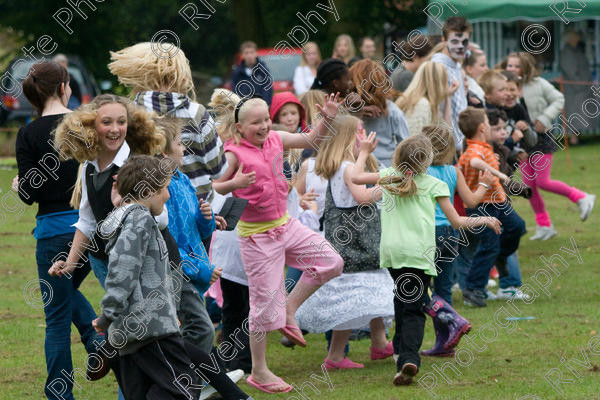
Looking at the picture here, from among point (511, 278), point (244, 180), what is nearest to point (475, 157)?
point (511, 278)

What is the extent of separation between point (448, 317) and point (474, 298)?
1.97 m

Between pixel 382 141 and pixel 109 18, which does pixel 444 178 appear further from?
pixel 109 18

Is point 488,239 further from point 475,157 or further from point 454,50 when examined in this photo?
point 454,50

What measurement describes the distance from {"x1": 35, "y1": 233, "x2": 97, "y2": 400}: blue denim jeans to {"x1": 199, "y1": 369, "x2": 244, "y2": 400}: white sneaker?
74cm

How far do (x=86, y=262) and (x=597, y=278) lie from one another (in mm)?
5278

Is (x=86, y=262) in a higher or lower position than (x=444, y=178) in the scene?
lower

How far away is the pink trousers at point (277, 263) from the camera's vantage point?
5.84 m

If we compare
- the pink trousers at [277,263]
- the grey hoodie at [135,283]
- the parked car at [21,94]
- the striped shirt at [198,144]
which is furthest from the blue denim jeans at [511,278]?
the parked car at [21,94]

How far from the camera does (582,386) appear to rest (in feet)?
18.4

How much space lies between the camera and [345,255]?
6.31m

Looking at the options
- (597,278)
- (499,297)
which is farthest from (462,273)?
(597,278)

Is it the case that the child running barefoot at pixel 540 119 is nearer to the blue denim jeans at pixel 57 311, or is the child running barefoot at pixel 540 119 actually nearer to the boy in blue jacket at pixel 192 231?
the boy in blue jacket at pixel 192 231

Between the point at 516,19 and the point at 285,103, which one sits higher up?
the point at 285,103

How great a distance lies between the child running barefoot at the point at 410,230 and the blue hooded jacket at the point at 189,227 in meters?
1.23
